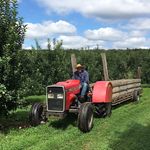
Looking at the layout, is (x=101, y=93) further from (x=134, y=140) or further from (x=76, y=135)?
(x=134, y=140)

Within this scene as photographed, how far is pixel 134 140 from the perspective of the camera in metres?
10.9

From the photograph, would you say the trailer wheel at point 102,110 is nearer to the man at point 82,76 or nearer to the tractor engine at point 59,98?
the man at point 82,76

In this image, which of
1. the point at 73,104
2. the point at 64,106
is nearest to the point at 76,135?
the point at 64,106

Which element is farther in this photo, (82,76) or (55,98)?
(82,76)

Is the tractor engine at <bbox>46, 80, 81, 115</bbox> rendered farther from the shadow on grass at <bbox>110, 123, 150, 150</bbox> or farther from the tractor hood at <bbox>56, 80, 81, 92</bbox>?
the shadow on grass at <bbox>110, 123, 150, 150</bbox>

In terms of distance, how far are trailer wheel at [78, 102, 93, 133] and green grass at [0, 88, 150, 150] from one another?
0.18m

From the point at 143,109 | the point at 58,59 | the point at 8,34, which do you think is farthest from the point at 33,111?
the point at 58,59

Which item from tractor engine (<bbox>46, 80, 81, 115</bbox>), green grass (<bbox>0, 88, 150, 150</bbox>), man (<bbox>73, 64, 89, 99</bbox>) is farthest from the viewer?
man (<bbox>73, 64, 89, 99</bbox>)

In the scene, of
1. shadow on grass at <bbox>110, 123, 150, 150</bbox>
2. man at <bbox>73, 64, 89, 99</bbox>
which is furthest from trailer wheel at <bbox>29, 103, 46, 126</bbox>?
shadow on grass at <bbox>110, 123, 150, 150</bbox>

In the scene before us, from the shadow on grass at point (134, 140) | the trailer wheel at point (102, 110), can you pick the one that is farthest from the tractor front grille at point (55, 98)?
the trailer wheel at point (102, 110)

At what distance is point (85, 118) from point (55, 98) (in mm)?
1206

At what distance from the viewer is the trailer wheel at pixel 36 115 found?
41.4 ft

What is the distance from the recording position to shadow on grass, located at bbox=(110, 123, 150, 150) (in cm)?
1018

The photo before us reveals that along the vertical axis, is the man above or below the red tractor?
above
